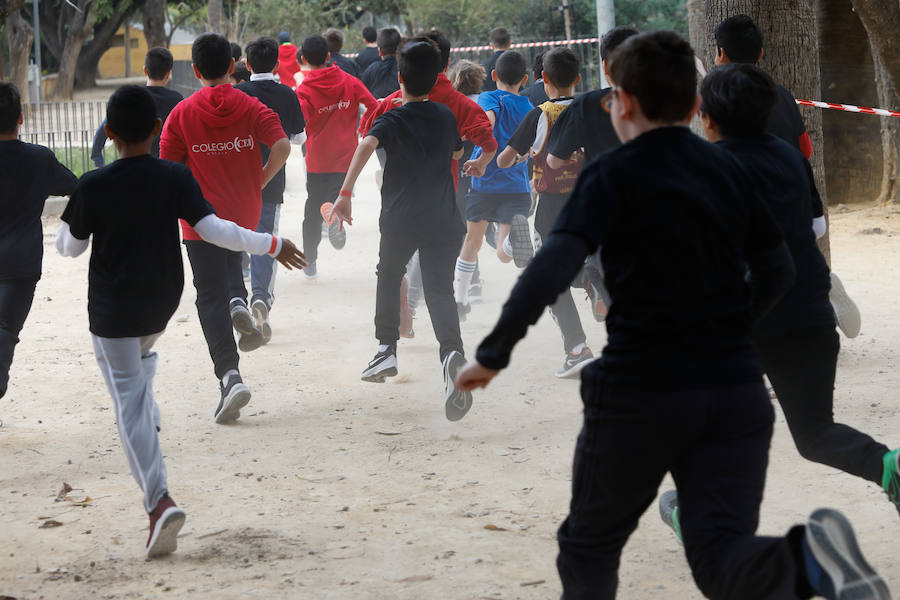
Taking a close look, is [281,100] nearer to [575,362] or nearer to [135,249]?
[575,362]

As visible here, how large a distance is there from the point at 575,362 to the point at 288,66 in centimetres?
771

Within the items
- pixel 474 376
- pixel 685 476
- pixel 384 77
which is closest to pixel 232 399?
pixel 474 376

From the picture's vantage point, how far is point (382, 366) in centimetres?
675

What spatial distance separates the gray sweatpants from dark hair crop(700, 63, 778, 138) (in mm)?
2333

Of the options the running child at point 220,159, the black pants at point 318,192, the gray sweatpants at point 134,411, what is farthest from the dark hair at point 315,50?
the gray sweatpants at point 134,411

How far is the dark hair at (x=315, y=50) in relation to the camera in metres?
9.66

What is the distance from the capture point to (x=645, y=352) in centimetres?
276

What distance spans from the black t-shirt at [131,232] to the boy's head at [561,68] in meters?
3.26

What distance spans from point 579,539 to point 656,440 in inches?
12.9

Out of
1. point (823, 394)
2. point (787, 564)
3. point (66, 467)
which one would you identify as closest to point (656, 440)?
point (787, 564)

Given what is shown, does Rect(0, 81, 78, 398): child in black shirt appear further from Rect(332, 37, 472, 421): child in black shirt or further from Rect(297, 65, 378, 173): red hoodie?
Rect(297, 65, 378, 173): red hoodie

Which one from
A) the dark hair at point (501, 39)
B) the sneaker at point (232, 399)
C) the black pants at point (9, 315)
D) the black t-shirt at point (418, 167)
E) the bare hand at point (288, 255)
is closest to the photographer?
the bare hand at point (288, 255)

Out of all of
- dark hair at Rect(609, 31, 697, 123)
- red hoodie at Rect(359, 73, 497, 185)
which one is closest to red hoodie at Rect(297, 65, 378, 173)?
red hoodie at Rect(359, 73, 497, 185)

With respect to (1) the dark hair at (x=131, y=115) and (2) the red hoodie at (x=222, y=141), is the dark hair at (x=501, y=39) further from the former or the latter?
(1) the dark hair at (x=131, y=115)
